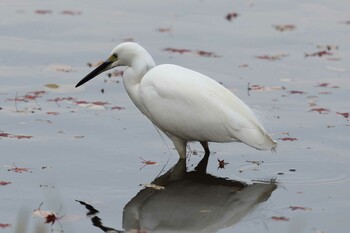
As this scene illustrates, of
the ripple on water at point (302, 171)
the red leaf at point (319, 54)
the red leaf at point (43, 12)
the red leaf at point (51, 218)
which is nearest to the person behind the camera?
the red leaf at point (51, 218)

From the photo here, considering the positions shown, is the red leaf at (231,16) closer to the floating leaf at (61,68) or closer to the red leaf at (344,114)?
the floating leaf at (61,68)

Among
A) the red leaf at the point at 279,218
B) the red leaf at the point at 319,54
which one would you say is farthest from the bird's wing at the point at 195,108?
the red leaf at the point at 319,54

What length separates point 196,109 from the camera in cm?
824

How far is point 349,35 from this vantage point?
1391cm

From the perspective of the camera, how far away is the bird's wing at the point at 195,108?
812 cm

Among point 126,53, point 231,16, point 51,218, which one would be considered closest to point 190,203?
point 51,218

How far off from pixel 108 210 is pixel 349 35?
7.52 metres

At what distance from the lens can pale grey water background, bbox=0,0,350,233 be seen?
297 inches

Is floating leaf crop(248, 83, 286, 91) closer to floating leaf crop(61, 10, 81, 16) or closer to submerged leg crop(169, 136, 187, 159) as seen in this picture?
submerged leg crop(169, 136, 187, 159)

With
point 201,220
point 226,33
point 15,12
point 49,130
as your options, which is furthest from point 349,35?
point 201,220

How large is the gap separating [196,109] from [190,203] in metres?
1.02

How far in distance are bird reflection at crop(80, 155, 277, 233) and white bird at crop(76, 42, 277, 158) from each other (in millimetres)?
354

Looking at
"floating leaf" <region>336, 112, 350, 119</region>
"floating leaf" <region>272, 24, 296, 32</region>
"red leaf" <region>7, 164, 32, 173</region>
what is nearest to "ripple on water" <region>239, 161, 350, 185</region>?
"floating leaf" <region>336, 112, 350, 119</region>

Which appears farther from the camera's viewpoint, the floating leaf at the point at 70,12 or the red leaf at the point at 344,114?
the floating leaf at the point at 70,12
